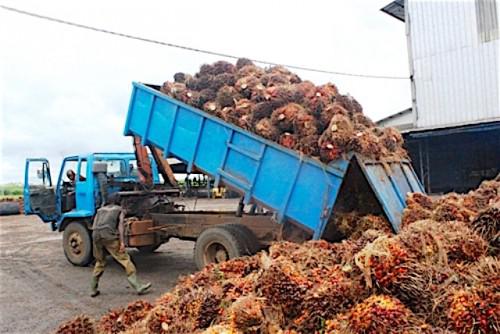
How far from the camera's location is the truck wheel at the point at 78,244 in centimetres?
919

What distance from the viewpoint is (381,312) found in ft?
9.14

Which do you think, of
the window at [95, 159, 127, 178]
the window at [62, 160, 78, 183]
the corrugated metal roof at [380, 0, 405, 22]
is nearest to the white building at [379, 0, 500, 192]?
the corrugated metal roof at [380, 0, 405, 22]

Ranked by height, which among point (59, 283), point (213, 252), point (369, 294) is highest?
point (369, 294)

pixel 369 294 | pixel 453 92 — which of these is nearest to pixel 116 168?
pixel 369 294

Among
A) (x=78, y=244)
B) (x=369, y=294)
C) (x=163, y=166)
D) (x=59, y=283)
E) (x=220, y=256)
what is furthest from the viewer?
(x=163, y=166)

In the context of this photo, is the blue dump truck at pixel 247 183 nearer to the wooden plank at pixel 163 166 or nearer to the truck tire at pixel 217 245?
the truck tire at pixel 217 245

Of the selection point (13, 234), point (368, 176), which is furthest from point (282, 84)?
point (13, 234)

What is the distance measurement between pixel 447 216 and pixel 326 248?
1442 millimetres

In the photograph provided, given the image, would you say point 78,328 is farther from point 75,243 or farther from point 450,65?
point 450,65

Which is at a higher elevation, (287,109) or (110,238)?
(287,109)

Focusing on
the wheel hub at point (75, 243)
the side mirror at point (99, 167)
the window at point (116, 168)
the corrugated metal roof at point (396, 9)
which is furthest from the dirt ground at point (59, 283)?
the corrugated metal roof at point (396, 9)

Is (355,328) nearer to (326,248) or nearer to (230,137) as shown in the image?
(326,248)

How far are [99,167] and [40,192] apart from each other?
7.64 feet

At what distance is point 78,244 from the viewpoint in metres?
9.37
